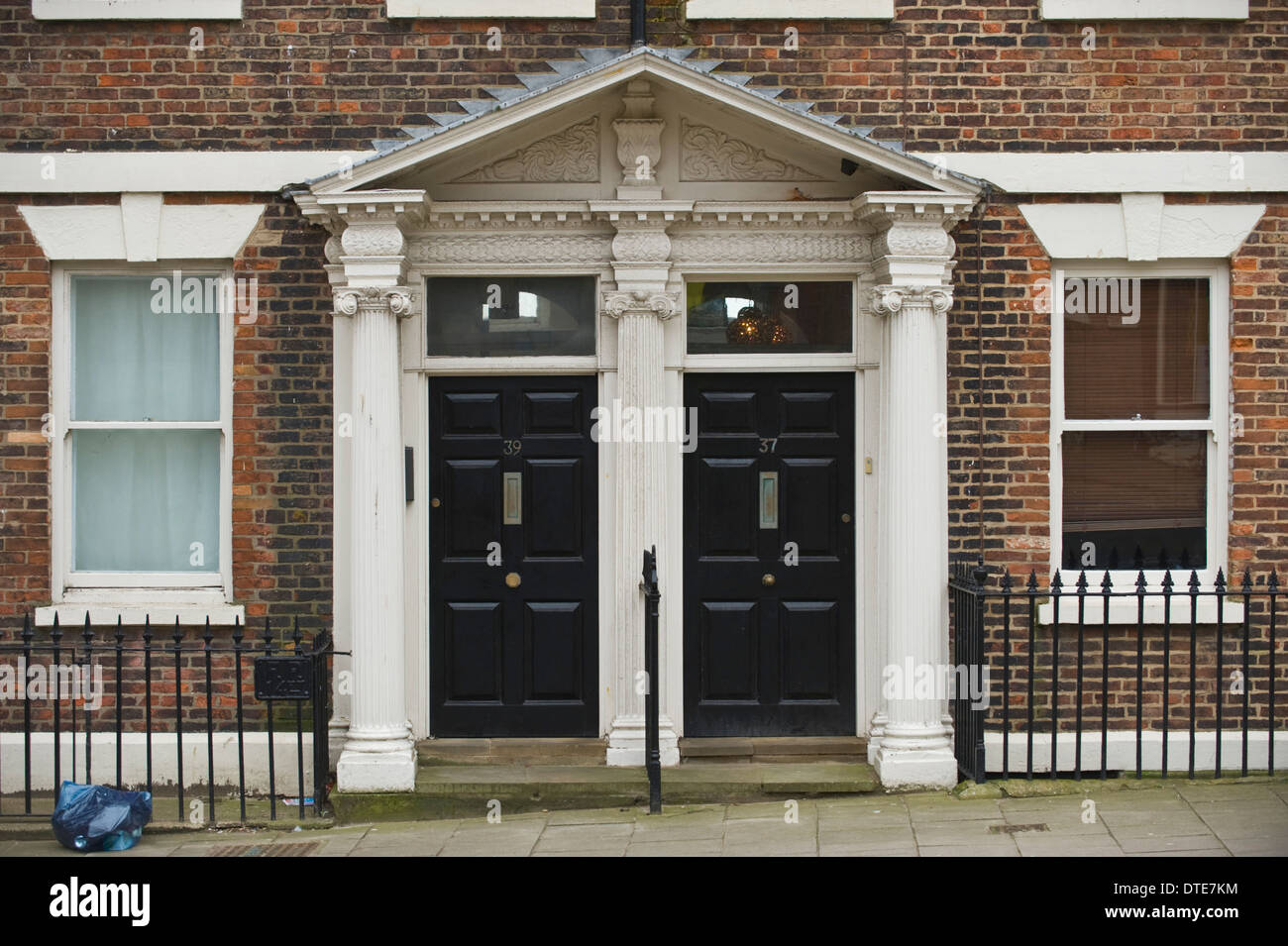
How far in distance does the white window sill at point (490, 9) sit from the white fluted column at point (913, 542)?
94.9 inches

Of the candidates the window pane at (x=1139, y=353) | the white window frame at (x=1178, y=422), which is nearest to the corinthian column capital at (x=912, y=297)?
the white window frame at (x=1178, y=422)

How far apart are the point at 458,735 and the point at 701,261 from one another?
3123 millimetres

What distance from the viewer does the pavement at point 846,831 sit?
694 cm

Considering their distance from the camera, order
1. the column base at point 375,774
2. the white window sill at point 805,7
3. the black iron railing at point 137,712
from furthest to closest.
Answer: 1. the white window sill at point 805,7
2. the black iron railing at point 137,712
3. the column base at point 375,774

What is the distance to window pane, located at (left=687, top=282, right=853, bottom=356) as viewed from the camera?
845cm

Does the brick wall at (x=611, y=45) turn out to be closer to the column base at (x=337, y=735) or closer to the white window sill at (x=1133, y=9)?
the white window sill at (x=1133, y=9)

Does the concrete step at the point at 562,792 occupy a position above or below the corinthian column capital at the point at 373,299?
below

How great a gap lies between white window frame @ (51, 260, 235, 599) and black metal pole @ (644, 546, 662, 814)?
8.44 feet

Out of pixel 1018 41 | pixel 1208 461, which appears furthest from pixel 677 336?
pixel 1208 461

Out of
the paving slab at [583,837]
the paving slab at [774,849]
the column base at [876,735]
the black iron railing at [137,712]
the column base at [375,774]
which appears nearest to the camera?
the paving slab at [774,849]

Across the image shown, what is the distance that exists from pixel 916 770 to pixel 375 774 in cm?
297

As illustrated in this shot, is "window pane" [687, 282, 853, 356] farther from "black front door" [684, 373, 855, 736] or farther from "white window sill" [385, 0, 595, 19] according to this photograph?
"white window sill" [385, 0, 595, 19]

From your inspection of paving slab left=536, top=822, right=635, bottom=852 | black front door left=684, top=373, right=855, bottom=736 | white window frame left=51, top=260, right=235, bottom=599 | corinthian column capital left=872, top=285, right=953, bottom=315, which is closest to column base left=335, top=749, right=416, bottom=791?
paving slab left=536, top=822, right=635, bottom=852

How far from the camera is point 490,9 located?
27.3 ft
